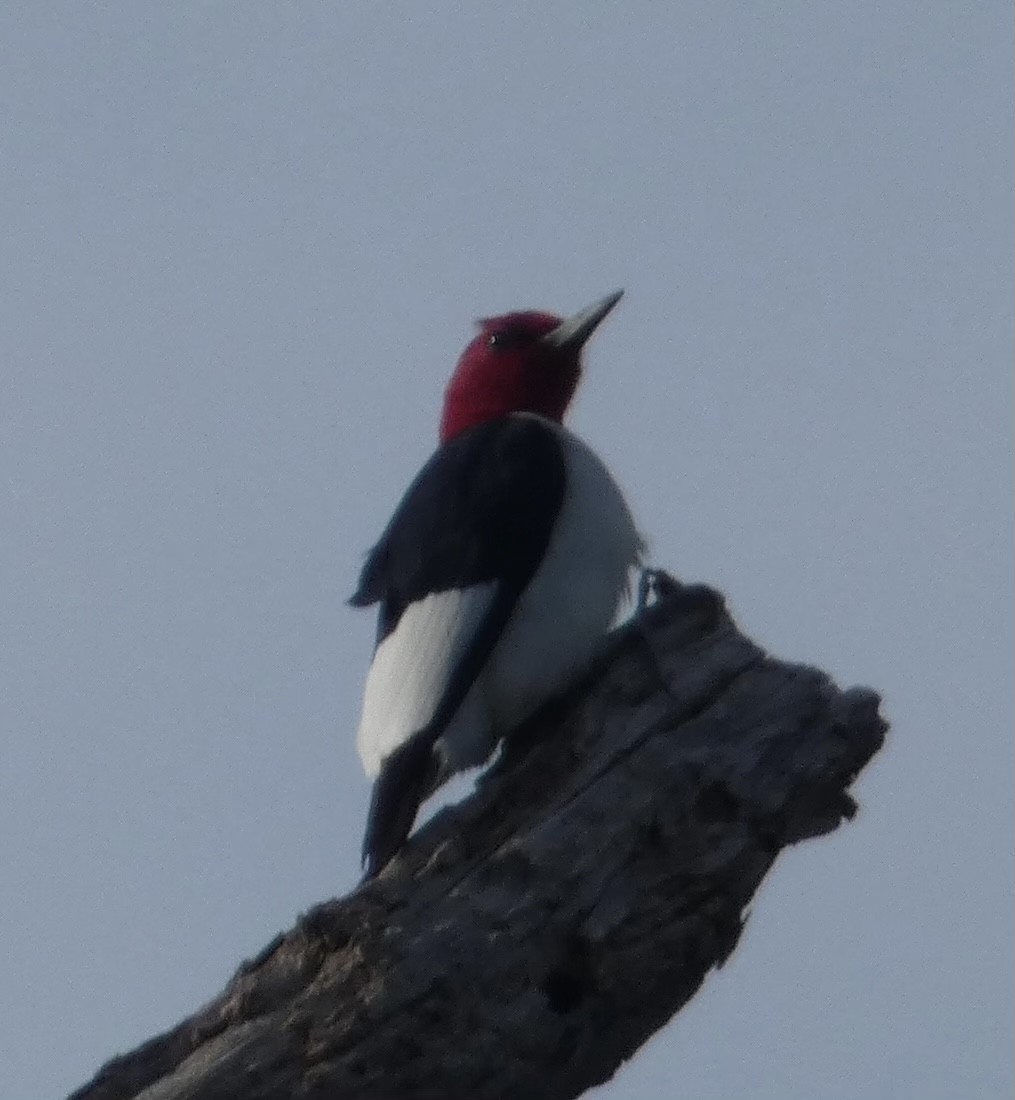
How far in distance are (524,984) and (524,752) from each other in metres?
0.91

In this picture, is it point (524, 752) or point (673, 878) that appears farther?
point (524, 752)

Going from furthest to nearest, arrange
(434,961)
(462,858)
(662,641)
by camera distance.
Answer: (662,641) < (462,858) < (434,961)

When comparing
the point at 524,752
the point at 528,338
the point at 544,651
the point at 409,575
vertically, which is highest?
the point at 528,338

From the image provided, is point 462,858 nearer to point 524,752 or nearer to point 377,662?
point 524,752

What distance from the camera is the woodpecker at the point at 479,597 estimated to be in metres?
5.50

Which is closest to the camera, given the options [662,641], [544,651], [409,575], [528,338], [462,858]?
[462,858]

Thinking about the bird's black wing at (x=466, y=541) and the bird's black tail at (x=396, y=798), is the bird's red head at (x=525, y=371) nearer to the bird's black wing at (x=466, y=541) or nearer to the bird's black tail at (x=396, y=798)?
the bird's black wing at (x=466, y=541)

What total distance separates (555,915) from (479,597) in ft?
5.24

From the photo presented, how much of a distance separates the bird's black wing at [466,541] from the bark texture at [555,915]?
756 mm

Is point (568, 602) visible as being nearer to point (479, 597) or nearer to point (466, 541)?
point (479, 597)

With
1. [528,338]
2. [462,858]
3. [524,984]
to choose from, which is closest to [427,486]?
[528,338]

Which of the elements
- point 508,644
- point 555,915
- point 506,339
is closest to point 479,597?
point 508,644

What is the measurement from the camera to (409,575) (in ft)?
19.6

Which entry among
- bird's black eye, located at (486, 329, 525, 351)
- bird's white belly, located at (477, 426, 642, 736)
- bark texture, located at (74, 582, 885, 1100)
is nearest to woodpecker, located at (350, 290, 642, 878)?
bird's white belly, located at (477, 426, 642, 736)
